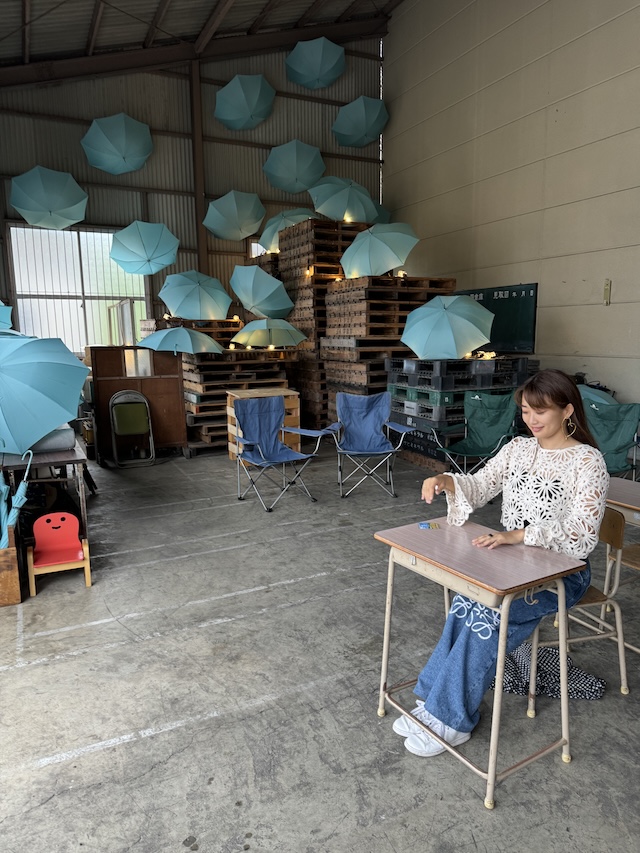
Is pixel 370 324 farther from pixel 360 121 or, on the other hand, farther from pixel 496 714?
pixel 496 714

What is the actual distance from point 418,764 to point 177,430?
6259mm

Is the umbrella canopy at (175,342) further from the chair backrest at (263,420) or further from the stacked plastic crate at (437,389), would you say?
the stacked plastic crate at (437,389)

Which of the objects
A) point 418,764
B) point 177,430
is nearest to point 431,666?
point 418,764

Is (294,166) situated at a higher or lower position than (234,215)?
higher

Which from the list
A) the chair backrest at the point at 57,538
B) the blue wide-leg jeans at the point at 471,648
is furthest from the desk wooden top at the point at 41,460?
the blue wide-leg jeans at the point at 471,648

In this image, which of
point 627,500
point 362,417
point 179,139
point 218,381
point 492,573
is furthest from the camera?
point 179,139

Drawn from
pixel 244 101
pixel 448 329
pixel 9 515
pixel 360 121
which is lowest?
pixel 9 515

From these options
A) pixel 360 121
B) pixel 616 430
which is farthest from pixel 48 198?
pixel 616 430

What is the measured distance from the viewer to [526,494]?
2.54 metres

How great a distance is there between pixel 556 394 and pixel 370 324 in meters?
6.18

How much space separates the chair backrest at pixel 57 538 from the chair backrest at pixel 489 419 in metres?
4.06

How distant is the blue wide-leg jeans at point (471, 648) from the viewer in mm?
2301

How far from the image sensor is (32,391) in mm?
3963

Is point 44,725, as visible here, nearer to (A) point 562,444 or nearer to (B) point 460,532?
(B) point 460,532
